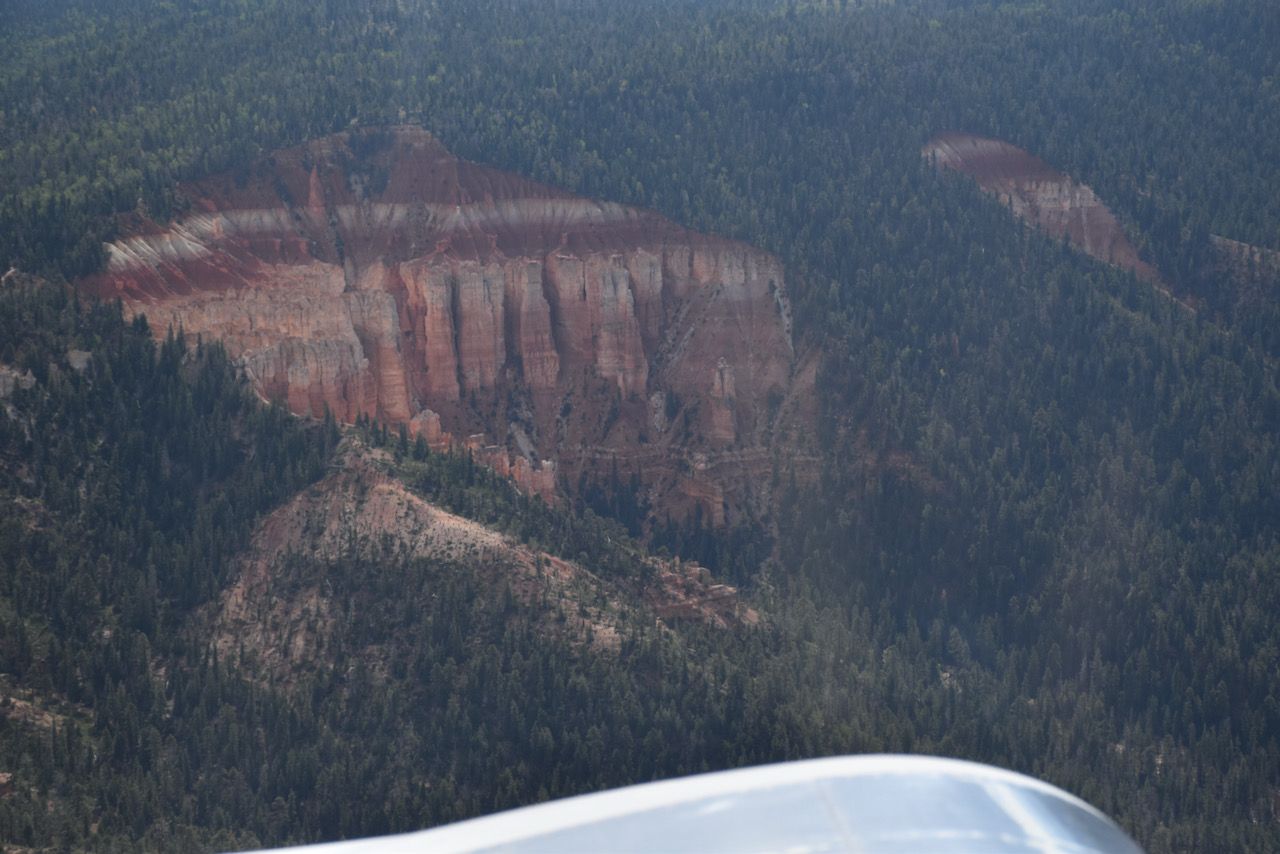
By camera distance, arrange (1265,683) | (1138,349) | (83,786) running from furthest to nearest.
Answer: (1138,349) → (1265,683) → (83,786)

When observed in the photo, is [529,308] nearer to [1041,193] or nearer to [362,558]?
[1041,193]

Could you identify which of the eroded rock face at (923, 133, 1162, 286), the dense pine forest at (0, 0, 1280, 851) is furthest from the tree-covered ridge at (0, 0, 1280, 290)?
the eroded rock face at (923, 133, 1162, 286)

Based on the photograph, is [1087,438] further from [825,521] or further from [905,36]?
[905,36]

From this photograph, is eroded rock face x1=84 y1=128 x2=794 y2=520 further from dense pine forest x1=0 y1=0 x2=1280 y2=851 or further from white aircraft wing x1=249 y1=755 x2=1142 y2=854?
white aircraft wing x1=249 y1=755 x2=1142 y2=854

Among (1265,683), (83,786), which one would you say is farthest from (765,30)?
(83,786)

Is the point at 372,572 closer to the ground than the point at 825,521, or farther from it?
farther from it

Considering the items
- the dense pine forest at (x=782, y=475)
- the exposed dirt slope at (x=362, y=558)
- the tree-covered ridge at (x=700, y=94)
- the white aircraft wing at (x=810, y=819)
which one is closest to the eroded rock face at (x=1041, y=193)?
the tree-covered ridge at (x=700, y=94)

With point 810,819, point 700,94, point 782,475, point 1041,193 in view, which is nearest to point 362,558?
point 782,475
